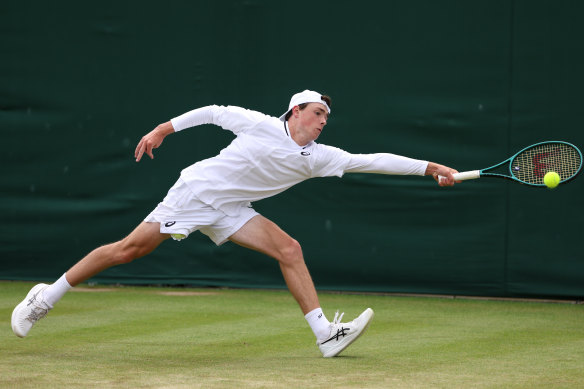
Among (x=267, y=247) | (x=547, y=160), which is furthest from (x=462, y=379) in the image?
(x=547, y=160)

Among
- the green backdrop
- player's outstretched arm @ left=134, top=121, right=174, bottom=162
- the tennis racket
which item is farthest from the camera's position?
the green backdrop

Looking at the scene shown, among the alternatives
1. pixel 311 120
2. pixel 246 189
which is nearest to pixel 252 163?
pixel 246 189

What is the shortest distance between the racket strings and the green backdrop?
2399mm

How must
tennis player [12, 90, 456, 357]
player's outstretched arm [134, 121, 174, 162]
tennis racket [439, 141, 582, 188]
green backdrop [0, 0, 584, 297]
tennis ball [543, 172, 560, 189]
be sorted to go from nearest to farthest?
1. player's outstretched arm [134, 121, 174, 162]
2. tennis player [12, 90, 456, 357]
3. tennis ball [543, 172, 560, 189]
4. tennis racket [439, 141, 582, 188]
5. green backdrop [0, 0, 584, 297]

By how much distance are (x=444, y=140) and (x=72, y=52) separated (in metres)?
3.59

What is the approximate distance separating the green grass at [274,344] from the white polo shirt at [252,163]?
2.91 feet

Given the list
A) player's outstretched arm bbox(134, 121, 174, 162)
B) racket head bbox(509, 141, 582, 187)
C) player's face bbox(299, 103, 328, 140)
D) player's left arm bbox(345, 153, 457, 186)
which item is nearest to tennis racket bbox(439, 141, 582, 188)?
racket head bbox(509, 141, 582, 187)

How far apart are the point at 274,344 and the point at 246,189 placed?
100cm

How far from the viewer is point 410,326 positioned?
21.8 feet

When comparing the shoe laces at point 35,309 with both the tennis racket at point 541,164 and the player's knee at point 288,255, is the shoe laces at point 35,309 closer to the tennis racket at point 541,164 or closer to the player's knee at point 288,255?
the player's knee at point 288,255

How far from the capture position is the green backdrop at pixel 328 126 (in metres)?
8.20

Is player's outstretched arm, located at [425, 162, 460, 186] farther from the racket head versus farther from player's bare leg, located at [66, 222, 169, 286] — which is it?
player's bare leg, located at [66, 222, 169, 286]

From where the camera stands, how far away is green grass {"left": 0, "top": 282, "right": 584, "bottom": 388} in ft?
14.5

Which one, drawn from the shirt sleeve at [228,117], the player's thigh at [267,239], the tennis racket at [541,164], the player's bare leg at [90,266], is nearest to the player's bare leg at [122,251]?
the player's bare leg at [90,266]
